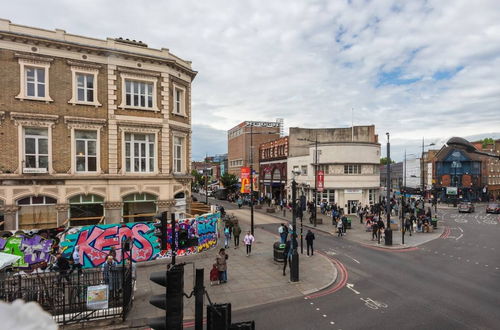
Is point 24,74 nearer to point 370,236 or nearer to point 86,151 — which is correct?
point 86,151

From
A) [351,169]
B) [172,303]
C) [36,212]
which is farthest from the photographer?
[351,169]

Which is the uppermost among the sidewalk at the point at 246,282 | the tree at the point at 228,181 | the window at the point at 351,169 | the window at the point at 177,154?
the window at the point at 177,154

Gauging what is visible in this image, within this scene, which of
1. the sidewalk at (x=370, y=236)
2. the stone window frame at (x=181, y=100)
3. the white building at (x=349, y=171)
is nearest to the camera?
the sidewalk at (x=370, y=236)

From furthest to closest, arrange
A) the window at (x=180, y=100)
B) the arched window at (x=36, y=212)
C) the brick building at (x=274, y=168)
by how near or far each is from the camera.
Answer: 1. the brick building at (x=274, y=168)
2. the window at (x=180, y=100)
3. the arched window at (x=36, y=212)

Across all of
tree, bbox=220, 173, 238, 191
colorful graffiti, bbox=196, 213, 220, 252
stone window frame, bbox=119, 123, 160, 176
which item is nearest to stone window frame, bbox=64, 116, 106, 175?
stone window frame, bbox=119, 123, 160, 176

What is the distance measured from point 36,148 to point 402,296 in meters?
20.6

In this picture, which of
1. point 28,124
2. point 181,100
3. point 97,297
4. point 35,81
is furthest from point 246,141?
point 97,297

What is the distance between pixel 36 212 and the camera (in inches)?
734

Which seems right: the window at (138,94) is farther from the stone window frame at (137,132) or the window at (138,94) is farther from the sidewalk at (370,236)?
the sidewalk at (370,236)

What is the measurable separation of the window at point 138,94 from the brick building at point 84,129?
0.21 ft

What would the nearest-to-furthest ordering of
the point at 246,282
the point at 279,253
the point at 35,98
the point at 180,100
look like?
the point at 246,282
the point at 279,253
the point at 35,98
the point at 180,100

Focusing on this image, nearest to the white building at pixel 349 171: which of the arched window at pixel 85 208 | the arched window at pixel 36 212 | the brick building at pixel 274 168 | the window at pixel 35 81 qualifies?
the brick building at pixel 274 168

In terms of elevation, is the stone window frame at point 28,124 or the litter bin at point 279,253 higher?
the stone window frame at point 28,124

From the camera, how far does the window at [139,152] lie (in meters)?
20.7
